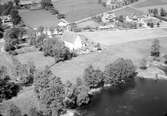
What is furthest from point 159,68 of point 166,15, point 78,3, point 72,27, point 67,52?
point 78,3

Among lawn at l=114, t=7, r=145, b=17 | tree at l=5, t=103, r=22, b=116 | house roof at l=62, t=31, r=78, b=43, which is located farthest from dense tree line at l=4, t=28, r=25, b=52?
lawn at l=114, t=7, r=145, b=17

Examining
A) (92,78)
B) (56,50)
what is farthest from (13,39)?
(92,78)

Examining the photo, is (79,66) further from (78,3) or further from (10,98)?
(78,3)

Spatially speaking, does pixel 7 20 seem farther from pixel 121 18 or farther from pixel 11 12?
pixel 121 18

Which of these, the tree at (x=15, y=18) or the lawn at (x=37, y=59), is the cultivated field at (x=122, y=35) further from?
the tree at (x=15, y=18)

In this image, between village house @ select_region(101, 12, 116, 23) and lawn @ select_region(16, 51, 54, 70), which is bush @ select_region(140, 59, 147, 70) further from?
village house @ select_region(101, 12, 116, 23)
